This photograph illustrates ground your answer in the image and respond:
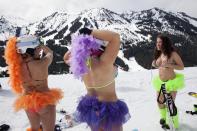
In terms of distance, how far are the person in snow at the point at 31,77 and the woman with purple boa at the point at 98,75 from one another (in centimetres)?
69

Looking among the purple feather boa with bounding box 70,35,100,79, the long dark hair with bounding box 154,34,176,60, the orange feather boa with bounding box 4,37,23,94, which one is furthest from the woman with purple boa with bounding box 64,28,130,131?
the long dark hair with bounding box 154,34,176,60

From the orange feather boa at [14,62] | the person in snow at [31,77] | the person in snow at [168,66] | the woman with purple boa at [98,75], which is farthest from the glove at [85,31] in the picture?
the person in snow at [168,66]

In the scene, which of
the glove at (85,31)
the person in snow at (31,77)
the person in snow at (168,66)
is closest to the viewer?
the glove at (85,31)

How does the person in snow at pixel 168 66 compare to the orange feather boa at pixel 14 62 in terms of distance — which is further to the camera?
the person in snow at pixel 168 66

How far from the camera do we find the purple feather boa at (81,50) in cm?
324

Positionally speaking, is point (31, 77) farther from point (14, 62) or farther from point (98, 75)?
point (98, 75)

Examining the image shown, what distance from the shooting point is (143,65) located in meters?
→ 112

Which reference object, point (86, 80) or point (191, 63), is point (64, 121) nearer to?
point (86, 80)

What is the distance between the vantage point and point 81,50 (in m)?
3.28

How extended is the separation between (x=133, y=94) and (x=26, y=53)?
5462 mm

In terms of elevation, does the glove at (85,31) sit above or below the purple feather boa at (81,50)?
above

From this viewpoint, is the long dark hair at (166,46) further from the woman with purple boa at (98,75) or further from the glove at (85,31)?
the glove at (85,31)

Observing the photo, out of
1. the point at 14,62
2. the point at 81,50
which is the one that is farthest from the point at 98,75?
the point at 14,62

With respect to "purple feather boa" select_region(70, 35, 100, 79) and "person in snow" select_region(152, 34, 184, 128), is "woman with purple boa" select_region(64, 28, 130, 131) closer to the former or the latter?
"purple feather boa" select_region(70, 35, 100, 79)
